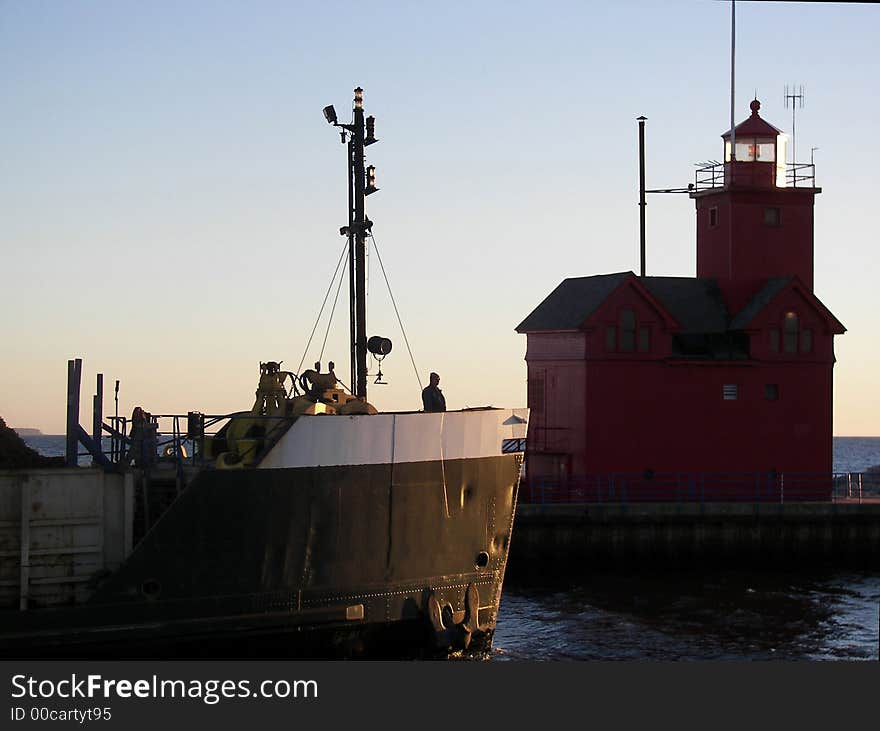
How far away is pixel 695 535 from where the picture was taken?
1417 inches

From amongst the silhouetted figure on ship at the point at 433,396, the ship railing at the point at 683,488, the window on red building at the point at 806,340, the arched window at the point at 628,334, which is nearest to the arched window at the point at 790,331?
Answer: the window on red building at the point at 806,340

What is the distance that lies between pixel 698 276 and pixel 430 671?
27357 mm

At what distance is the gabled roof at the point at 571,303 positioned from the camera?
37969 mm

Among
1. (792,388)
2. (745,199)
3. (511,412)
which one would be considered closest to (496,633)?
(511,412)

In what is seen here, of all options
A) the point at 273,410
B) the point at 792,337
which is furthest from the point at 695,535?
the point at 273,410

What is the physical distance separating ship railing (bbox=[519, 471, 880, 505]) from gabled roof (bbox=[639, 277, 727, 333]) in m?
4.25

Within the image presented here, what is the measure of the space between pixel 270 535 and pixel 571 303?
20560mm

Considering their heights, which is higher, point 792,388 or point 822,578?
point 792,388

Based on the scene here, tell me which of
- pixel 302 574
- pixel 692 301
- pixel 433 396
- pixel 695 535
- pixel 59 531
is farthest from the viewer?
pixel 692 301

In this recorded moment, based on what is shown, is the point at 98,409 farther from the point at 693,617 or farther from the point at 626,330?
the point at 626,330

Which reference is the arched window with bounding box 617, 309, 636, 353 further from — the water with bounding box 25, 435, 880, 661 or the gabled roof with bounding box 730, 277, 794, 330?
the water with bounding box 25, 435, 880, 661

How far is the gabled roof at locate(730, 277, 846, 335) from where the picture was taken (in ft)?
128

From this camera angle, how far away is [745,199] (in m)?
40.0

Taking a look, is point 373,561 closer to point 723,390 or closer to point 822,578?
point 822,578
